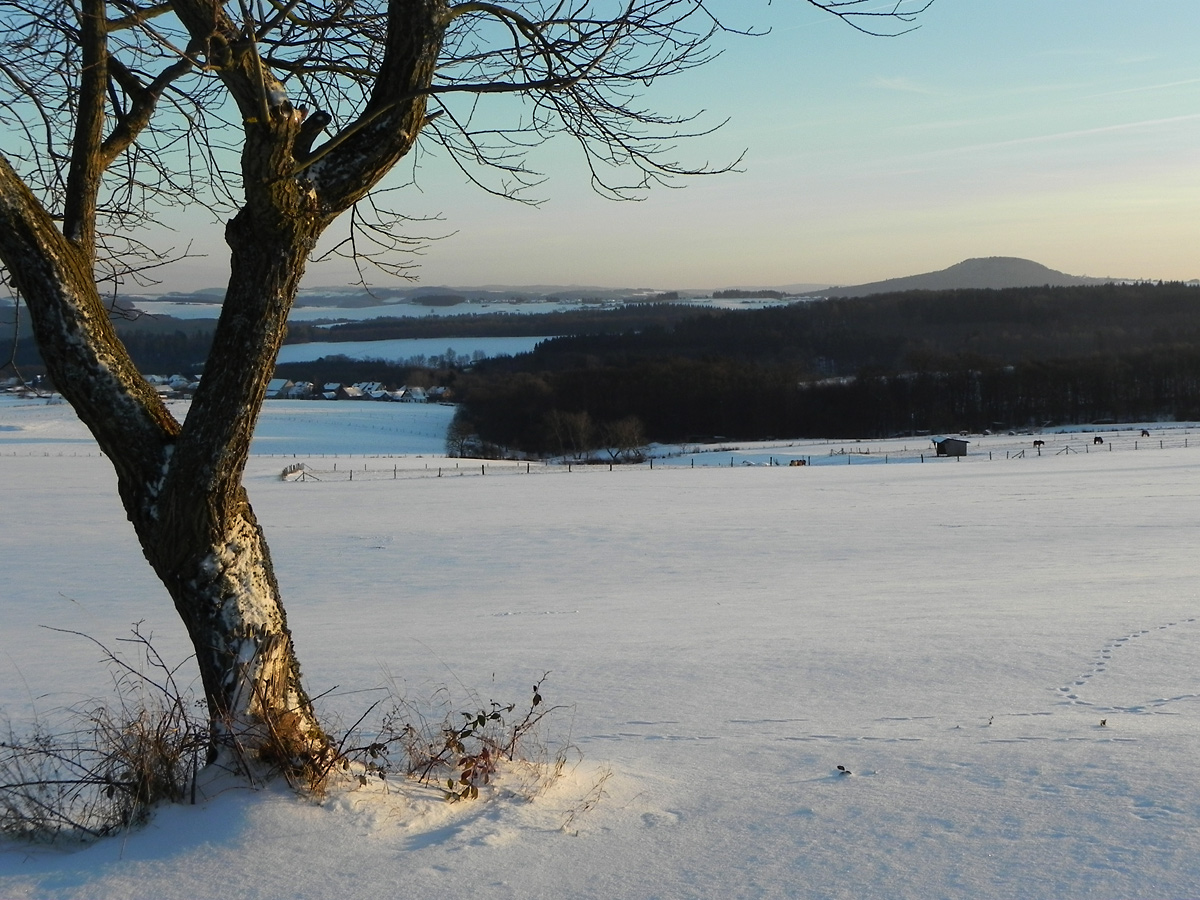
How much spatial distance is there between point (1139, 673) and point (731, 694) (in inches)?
110

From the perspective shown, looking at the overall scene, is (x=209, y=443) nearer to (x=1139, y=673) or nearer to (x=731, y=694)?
(x=731, y=694)

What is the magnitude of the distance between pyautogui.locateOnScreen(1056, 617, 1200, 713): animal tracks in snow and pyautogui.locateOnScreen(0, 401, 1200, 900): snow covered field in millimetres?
39

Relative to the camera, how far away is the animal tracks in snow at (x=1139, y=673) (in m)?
6.04

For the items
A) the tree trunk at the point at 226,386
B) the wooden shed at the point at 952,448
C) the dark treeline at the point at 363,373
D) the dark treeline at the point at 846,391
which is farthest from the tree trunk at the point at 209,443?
Answer: the dark treeline at the point at 363,373

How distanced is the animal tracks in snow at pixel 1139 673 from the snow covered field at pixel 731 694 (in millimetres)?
39

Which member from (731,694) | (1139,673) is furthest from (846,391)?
(731,694)

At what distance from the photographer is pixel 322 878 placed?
127 inches

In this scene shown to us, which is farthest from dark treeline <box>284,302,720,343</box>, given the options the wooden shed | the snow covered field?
the snow covered field

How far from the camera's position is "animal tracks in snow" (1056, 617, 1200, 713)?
238 inches

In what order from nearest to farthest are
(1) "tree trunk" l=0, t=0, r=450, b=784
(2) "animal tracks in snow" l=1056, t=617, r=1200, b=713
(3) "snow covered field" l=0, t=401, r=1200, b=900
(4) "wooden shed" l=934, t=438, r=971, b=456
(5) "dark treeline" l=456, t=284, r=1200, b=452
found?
(3) "snow covered field" l=0, t=401, r=1200, b=900 < (1) "tree trunk" l=0, t=0, r=450, b=784 < (2) "animal tracks in snow" l=1056, t=617, r=1200, b=713 < (4) "wooden shed" l=934, t=438, r=971, b=456 < (5) "dark treeline" l=456, t=284, r=1200, b=452

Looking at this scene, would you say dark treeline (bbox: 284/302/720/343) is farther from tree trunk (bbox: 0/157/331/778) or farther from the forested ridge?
tree trunk (bbox: 0/157/331/778)

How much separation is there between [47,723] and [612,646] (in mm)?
4513

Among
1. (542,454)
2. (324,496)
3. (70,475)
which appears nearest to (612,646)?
(324,496)

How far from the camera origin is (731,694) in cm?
674
